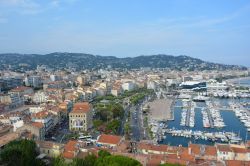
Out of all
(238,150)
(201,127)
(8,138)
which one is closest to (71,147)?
(8,138)

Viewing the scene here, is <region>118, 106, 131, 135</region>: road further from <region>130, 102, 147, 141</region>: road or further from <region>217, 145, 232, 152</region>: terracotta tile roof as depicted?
<region>217, 145, 232, 152</region>: terracotta tile roof

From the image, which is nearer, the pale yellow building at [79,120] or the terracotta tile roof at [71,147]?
the terracotta tile roof at [71,147]

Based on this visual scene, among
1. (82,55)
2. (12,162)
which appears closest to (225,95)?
(12,162)

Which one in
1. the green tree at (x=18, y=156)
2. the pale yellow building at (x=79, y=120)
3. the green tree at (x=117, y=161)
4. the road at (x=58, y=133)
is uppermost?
the green tree at (x=117, y=161)

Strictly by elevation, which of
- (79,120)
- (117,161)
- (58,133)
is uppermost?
(117,161)

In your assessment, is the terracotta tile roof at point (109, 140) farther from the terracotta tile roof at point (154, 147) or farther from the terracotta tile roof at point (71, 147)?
the terracotta tile roof at point (71, 147)

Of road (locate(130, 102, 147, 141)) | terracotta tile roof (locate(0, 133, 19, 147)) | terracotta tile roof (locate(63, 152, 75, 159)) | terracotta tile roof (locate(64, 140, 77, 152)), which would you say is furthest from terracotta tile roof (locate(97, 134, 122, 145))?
terracotta tile roof (locate(0, 133, 19, 147))

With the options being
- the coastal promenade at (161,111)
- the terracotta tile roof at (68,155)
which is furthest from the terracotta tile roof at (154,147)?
the coastal promenade at (161,111)

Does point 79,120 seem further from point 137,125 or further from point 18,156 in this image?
point 18,156

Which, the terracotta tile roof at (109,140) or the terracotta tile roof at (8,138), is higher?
the terracotta tile roof at (8,138)

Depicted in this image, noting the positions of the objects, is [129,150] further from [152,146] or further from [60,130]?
[60,130]

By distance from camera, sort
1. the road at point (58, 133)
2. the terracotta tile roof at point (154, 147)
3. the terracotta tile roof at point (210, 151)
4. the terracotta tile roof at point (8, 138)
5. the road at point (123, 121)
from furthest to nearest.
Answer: the road at point (123, 121) < the road at point (58, 133) < the terracotta tile roof at point (8, 138) < the terracotta tile roof at point (154, 147) < the terracotta tile roof at point (210, 151)
